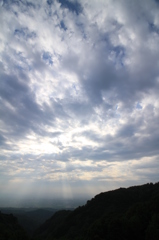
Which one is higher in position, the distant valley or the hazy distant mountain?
the distant valley

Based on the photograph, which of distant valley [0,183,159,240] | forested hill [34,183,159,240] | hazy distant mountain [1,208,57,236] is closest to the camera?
distant valley [0,183,159,240]

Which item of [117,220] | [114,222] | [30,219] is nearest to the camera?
[114,222]

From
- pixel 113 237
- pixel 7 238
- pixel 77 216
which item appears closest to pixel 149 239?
pixel 113 237

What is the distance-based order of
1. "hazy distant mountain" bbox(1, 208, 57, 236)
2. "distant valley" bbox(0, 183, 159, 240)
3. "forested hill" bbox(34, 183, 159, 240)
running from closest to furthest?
"distant valley" bbox(0, 183, 159, 240), "forested hill" bbox(34, 183, 159, 240), "hazy distant mountain" bbox(1, 208, 57, 236)

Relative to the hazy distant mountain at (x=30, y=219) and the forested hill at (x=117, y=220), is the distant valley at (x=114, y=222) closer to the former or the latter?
the forested hill at (x=117, y=220)

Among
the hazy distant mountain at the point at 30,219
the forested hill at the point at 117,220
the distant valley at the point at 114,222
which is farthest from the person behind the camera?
the hazy distant mountain at the point at 30,219

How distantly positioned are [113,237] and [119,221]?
4159mm

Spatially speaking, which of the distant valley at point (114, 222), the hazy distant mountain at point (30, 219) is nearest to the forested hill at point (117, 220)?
the distant valley at point (114, 222)

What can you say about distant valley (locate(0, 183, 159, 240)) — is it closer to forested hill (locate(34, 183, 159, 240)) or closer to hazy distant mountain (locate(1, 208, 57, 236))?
forested hill (locate(34, 183, 159, 240))

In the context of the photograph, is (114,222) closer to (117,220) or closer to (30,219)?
(117,220)

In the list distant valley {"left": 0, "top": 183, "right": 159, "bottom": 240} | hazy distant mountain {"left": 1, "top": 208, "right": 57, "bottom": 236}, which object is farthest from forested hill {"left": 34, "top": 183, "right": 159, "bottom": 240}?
hazy distant mountain {"left": 1, "top": 208, "right": 57, "bottom": 236}

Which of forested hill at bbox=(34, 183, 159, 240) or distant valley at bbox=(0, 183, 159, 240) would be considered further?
forested hill at bbox=(34, 183, 159, 240)

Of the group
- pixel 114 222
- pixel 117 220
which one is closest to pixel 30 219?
pixel 117 220

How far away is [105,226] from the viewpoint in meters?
37.3
